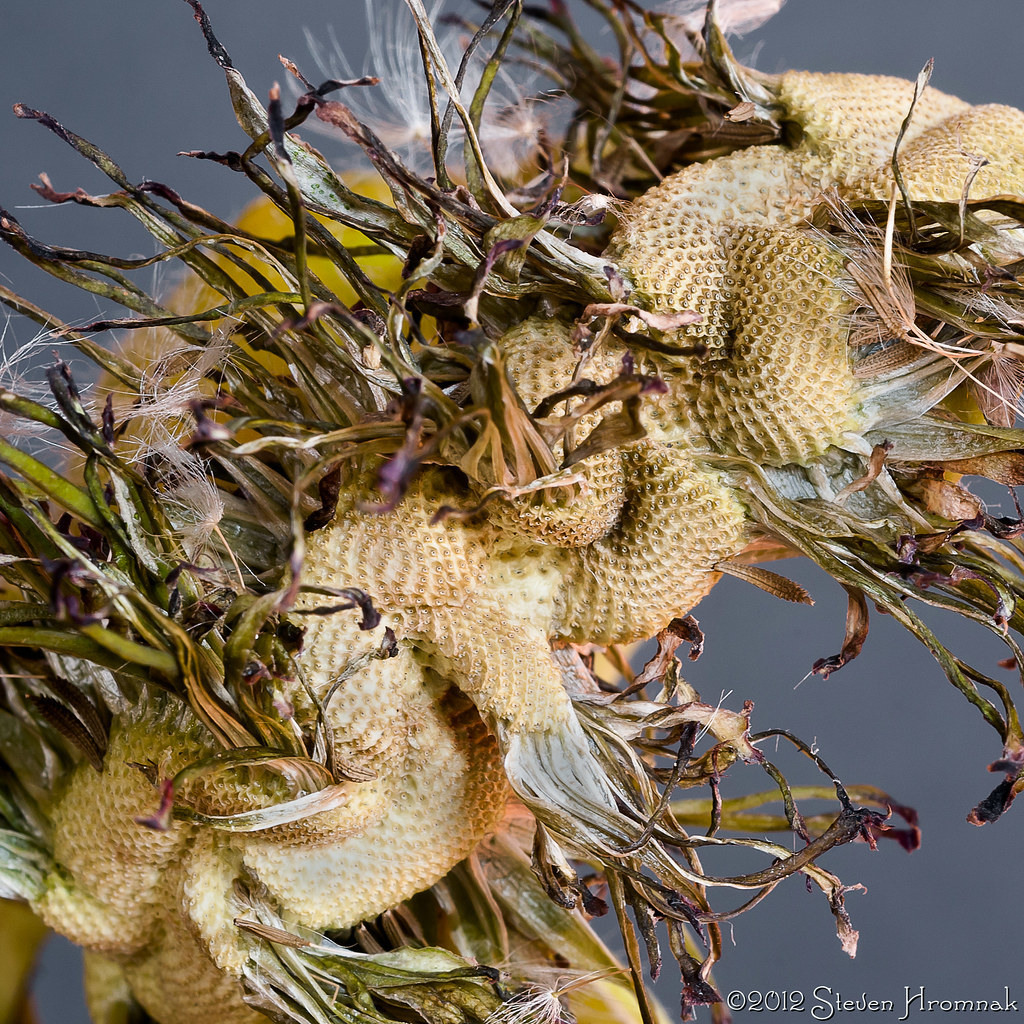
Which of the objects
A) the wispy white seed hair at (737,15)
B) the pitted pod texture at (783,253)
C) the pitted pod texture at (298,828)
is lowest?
the pitted pod texture at (298,828)

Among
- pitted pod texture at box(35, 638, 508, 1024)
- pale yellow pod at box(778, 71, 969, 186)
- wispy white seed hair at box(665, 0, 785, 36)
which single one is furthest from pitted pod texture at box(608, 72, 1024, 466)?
pitted pod texture at box(35, 638, 508, 1024)

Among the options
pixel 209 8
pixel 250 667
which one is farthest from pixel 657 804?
pixel 209 8

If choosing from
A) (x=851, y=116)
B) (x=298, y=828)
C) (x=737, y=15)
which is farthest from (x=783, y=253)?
(x=298, y=828)

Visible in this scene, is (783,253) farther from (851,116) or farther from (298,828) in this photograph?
(298,828)

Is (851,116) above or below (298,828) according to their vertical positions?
above

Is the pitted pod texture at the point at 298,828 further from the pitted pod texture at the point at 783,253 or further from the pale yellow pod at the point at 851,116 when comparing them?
the pale yellow pod at the point at 851,116

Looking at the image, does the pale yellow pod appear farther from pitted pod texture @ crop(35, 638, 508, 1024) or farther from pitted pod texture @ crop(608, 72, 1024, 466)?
pitted pod texture @ crop(35, 638, 508, 1024)

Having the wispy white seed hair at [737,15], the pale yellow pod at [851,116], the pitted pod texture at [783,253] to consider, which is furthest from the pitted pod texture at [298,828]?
the wispy white seed hair at [737,15]

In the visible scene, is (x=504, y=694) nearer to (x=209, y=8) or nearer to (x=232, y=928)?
(x=232, y=928)

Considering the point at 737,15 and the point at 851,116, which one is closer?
the point at 851,116
